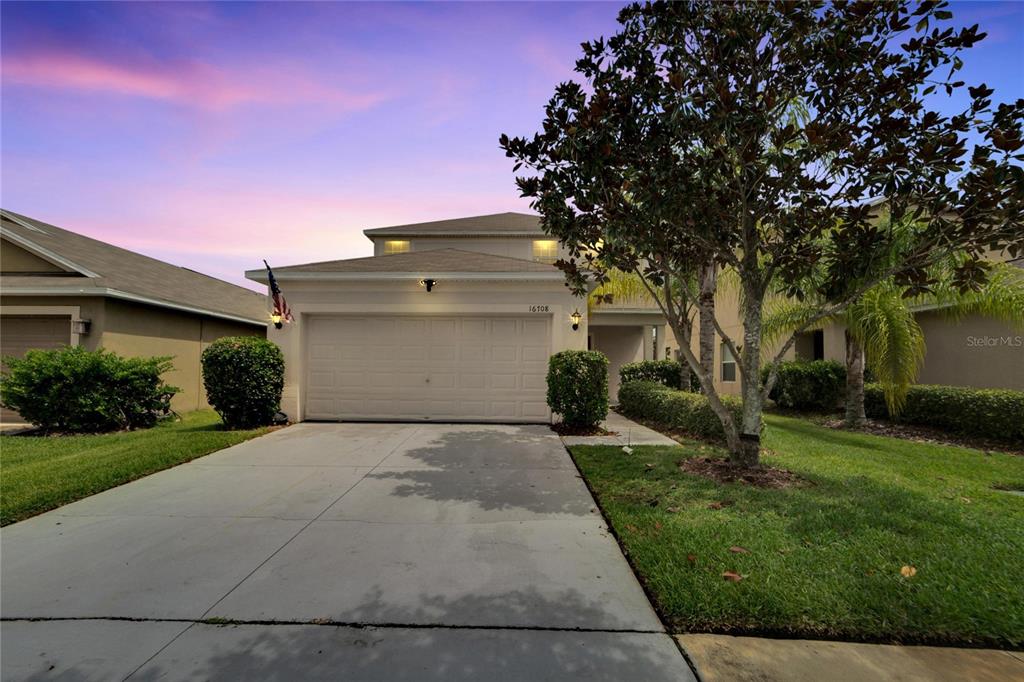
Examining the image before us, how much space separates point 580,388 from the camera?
8.55 m

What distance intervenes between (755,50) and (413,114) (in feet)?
19.4

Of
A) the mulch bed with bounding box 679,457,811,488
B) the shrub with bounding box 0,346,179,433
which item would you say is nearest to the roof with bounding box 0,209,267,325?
the shrub with bounding box 0,346,179,433

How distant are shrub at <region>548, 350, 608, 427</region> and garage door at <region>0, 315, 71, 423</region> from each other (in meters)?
11.5

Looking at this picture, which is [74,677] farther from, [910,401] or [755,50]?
[910,401]

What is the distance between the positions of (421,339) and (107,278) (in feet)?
24.7

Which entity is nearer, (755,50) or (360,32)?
(755,50)

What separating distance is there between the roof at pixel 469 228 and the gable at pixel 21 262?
10078mm

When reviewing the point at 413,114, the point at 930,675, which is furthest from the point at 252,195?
the point at 930,675

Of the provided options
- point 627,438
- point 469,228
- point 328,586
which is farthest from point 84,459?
point 469,228

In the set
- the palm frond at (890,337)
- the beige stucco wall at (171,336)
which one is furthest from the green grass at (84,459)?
the palm frond at (890,337)

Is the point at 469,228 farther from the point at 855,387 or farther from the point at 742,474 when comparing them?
the point at 742,474

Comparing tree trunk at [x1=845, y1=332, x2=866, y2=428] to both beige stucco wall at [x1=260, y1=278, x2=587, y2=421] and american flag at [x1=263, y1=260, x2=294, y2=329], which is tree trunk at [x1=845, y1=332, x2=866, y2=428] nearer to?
beige stucco wall at [x1=260, y1=278, x2=587, y2=421]

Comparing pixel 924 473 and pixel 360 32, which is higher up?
pixel 360 32

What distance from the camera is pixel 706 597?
9.29ft
